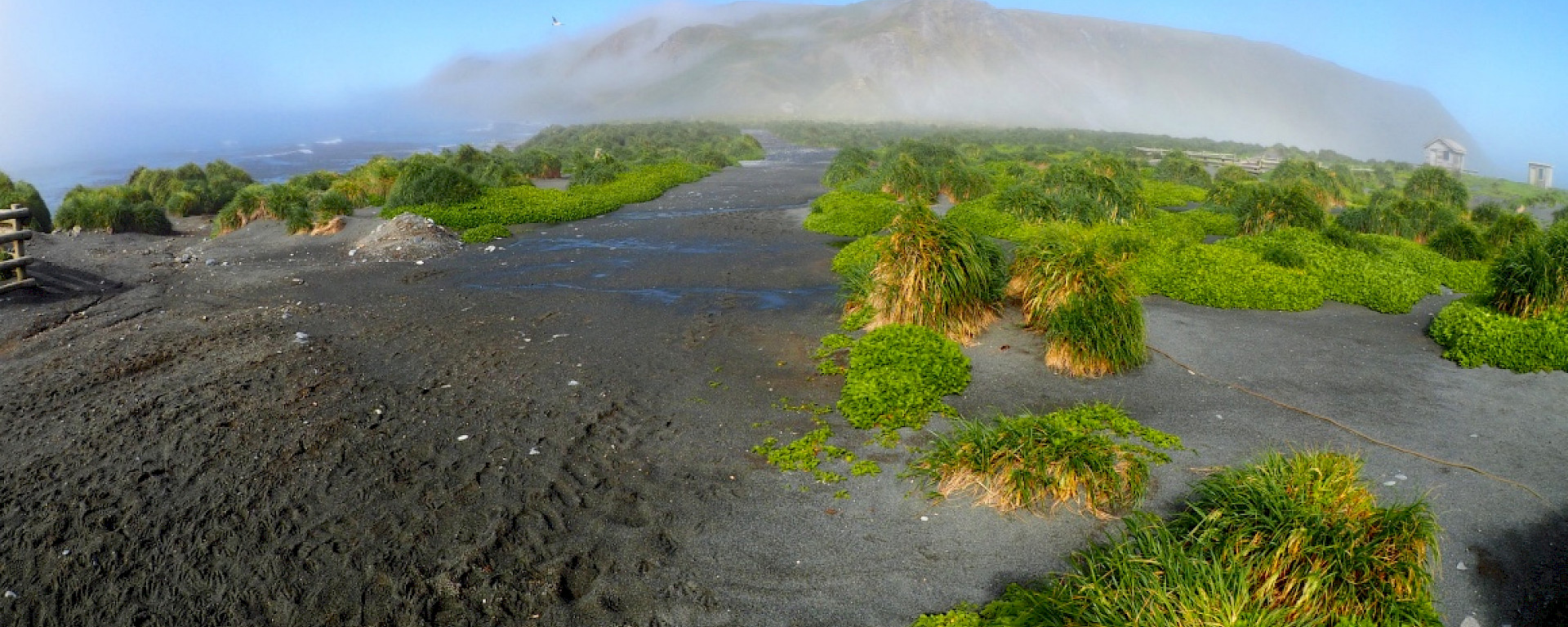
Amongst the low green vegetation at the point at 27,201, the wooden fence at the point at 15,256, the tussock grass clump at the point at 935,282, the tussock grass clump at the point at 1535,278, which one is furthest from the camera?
the low green vegetation at the point at 27,201

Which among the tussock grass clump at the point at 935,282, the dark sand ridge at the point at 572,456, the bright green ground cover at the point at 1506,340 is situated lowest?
the dark sand ridge at the point at 572,456

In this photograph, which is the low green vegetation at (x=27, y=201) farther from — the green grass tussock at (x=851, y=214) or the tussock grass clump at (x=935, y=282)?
Result: the tussock grass clump at (x=935, y=282)

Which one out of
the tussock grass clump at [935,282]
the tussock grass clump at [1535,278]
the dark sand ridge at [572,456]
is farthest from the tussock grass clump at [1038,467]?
the tussock grass clump at [1535,278]

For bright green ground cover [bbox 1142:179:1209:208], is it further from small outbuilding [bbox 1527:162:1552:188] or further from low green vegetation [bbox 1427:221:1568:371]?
small outbuilding [bbox 1527:162:1552:188]

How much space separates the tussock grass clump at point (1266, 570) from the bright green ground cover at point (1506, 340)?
531 centimetres

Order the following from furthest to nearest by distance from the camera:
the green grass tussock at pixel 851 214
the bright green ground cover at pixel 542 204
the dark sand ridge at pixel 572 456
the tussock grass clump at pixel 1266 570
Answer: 1. the bright green ground cover at pixel 542 204
2. the green grass tussock at pixel 851 214
3. the dark sand ridge at pixel 572 456
4. the tussock grass clump at pixel 1266 570

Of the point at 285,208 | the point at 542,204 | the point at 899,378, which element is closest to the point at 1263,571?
the point at 899,378

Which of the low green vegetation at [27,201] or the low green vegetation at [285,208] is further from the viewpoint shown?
the low green vegetation at [27,201]

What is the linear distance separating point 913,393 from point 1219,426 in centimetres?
291

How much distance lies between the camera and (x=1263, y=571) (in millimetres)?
4695

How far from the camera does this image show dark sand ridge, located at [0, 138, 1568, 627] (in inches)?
213

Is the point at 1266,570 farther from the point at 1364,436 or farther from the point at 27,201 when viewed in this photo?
the point at 27,201

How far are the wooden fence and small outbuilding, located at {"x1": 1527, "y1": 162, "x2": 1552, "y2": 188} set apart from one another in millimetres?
60376

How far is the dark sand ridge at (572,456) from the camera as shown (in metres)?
5.40
